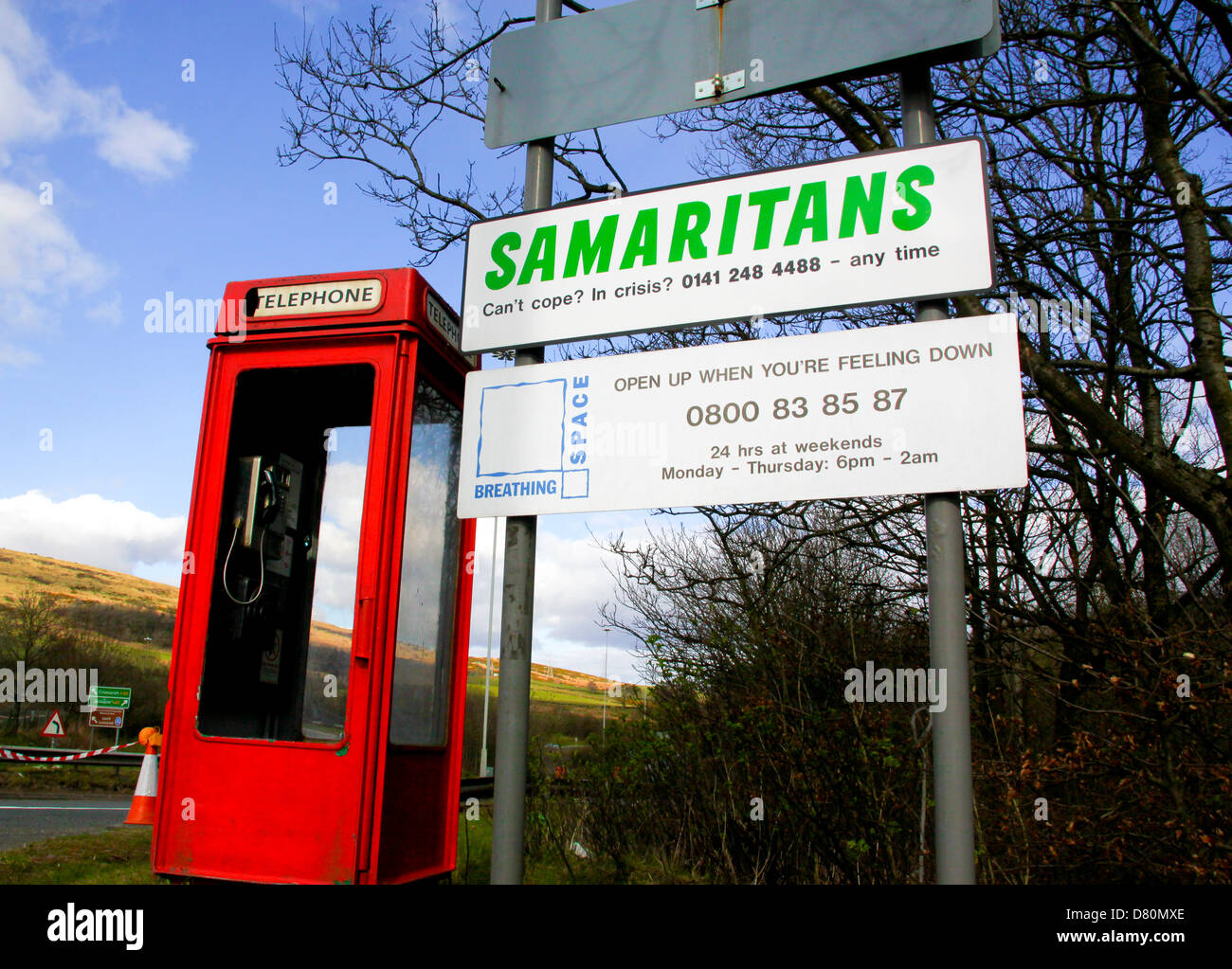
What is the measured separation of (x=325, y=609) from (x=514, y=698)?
1649 millimetres

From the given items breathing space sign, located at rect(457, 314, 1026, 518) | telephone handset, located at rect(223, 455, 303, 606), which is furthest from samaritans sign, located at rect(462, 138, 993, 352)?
telephone handset, located at rect(223, 455, 303, 606)

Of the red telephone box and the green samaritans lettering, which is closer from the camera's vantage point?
the green samaritans lettering

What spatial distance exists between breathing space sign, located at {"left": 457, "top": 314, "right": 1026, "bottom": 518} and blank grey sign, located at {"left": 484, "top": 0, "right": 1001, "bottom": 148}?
1.09 meters

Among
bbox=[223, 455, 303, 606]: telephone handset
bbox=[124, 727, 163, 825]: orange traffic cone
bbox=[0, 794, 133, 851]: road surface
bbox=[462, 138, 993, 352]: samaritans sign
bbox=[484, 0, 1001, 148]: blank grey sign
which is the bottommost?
→ bbox=[0, 794, 133, 851]: road surface

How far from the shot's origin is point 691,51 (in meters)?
3.61

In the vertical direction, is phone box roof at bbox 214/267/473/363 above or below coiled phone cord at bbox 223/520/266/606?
above

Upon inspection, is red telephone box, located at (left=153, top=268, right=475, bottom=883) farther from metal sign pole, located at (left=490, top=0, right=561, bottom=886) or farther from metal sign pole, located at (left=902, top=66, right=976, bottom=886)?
metal sign pole, located at (left=902, top=66, right=976, bottom=886)

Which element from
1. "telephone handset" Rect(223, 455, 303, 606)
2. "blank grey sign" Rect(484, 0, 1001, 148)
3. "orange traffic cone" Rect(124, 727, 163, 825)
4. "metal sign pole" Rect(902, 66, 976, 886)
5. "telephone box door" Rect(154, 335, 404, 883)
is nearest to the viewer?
"metal sign pole" Rect(902, 66, 976, 886)

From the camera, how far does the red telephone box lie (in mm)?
3719

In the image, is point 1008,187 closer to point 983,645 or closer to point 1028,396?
point 1028,396

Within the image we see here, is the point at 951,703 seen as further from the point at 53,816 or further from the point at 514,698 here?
the point at 53,816

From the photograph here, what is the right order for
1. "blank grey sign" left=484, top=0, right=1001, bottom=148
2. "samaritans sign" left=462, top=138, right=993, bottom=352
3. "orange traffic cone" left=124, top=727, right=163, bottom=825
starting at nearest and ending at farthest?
"samaritans sign" left=462, top=138, right=993, bottom=352, "blank grey sign" left=484, top=0, right=1001, bottom=148, "orange traffic cone" left=124, top=727, right=163, bottom=825
